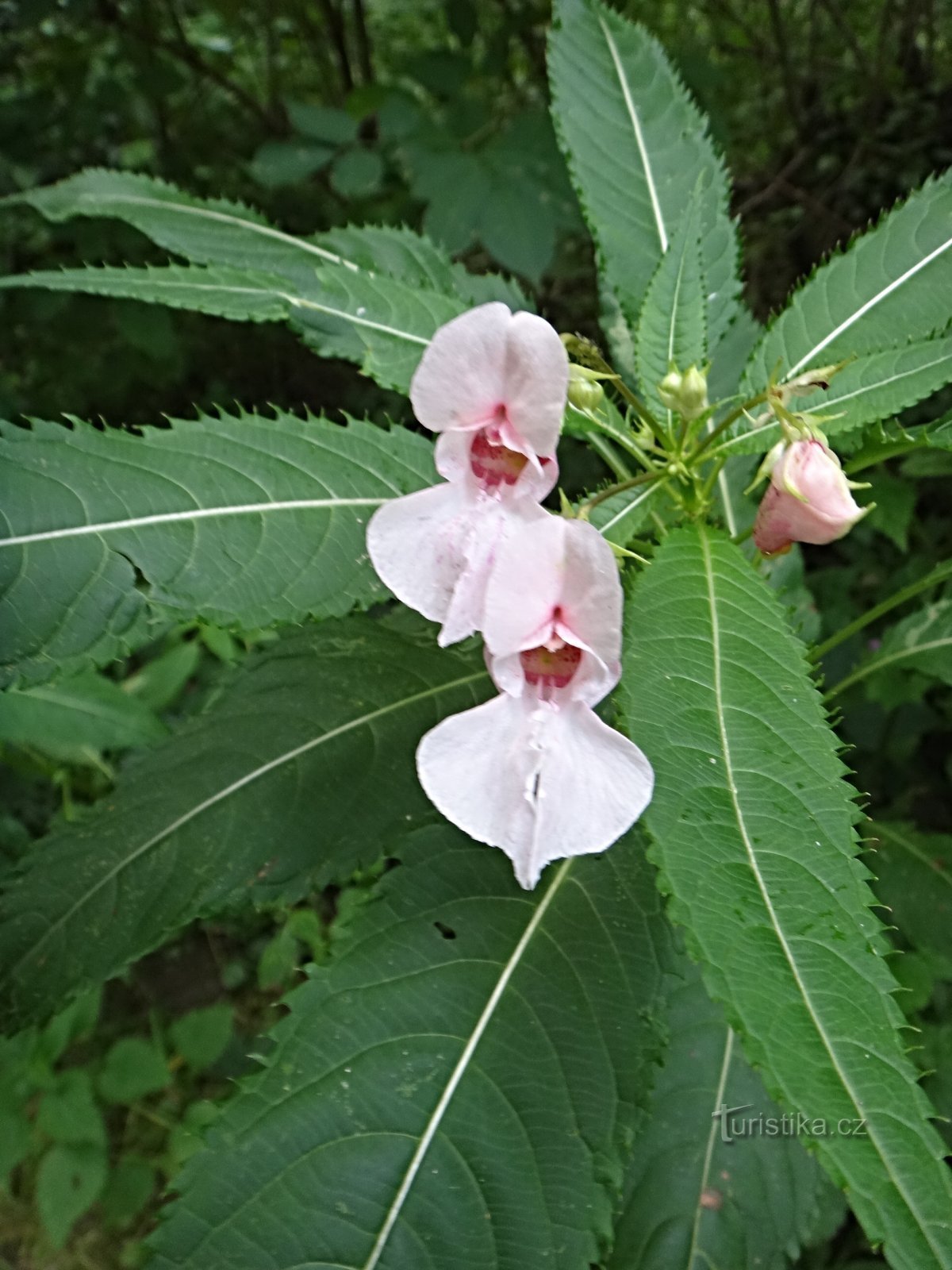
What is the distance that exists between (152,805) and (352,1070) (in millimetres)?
428

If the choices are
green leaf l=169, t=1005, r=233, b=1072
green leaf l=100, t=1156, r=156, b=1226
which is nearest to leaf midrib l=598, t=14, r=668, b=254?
green leaf l=169, t=1005, r=233, b=1072

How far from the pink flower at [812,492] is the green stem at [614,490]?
0.46ft

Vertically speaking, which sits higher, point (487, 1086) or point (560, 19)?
point (560, 19)

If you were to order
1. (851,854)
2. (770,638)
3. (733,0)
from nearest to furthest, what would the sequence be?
1. (851,854)
2. (770,638)
3. (733,0)

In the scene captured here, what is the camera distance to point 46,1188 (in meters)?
1.87

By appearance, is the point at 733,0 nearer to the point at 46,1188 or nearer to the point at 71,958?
the point at 71,958

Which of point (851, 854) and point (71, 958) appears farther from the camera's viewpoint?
point (71, 958)

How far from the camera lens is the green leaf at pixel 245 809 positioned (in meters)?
1.02

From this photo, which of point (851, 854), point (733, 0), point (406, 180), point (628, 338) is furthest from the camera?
point (733, 0)

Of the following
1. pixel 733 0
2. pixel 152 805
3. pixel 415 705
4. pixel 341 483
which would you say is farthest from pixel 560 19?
pixel 733 0

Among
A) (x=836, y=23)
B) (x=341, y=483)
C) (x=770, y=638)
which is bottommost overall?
(x=770, y=638)

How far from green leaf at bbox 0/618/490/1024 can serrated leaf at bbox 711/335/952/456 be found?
17.2 inches

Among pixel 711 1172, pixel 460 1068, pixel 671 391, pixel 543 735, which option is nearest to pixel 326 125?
pixel 671 391

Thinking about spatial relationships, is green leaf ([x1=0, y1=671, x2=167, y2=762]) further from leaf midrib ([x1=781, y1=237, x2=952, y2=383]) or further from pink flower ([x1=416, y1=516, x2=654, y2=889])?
leaf midrib ([x1=781, y1=237, x2=952, y2=383])
